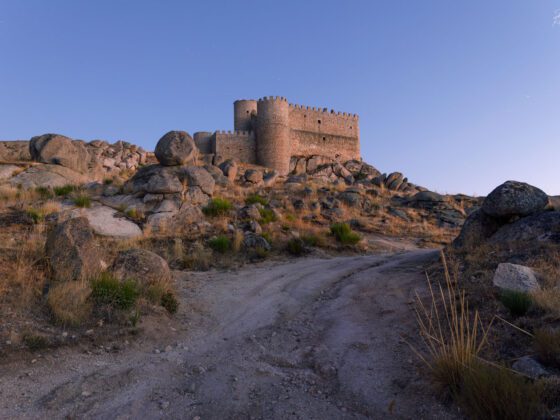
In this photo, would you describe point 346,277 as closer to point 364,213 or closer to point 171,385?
point 171,385

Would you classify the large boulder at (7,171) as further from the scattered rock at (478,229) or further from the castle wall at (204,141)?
the castle wall at (204,141)

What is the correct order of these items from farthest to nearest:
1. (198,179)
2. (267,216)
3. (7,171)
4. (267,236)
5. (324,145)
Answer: (324,145)
(7,171)
(198,179)
(267,216)
(267,236)

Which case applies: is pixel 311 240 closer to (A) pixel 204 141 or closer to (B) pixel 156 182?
(B) pixel 156 182

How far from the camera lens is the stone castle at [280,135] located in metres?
37.1

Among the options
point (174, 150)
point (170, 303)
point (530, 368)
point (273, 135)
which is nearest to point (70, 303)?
point (170, 303)

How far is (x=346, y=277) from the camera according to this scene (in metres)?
8.15

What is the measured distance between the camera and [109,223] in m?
11.8

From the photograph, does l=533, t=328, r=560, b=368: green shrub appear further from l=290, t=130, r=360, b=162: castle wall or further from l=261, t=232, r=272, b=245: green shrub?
l=290, t=130, r=360, b=162: castle wall

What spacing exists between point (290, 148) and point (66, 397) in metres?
36.8

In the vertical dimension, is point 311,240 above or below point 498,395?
above

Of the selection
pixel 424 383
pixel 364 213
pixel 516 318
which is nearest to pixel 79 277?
pixel 424 383

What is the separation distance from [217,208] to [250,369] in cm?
999

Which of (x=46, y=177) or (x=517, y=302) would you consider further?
(x=46, y=177)

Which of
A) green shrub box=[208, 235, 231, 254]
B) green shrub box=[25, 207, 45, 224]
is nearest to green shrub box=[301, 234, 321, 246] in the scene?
green shrub box=[208, 235, 231, 254]
